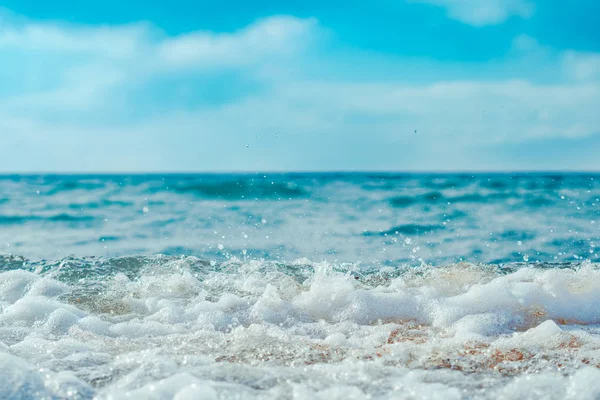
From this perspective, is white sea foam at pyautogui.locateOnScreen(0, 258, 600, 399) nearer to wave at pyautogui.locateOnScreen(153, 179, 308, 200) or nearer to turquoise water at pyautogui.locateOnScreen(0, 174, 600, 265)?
turquoise water at pyautogui.locateOnScreen(0, 174, 600, 265)

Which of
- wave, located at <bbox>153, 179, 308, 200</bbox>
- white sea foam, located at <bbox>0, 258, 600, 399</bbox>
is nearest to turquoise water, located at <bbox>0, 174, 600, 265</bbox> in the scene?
wave, located at <bbox>153, 179, 308, 200</bbox>

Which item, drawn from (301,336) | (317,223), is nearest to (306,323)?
(301,336)

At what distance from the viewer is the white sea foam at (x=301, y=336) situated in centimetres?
230

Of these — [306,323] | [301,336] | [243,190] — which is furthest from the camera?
[243,190]

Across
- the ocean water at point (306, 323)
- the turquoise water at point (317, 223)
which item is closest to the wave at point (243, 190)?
the turquoise water at point (317, 223)

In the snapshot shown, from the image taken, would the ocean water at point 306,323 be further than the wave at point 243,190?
No

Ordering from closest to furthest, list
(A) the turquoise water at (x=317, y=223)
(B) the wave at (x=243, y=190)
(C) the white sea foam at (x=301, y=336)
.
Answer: (C) the white sea foam at (x=301, y=336) → (A) the turquoise water at (x=317, y=223) → (B) the wave at (x=243, y=190)

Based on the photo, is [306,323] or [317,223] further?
[317,223]

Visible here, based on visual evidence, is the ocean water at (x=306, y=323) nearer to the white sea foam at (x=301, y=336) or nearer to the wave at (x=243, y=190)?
the white sea foam at (x=301, y=336)

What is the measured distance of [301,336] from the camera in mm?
3094

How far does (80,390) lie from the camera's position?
227 cm

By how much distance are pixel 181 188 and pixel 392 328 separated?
14847 millimetres

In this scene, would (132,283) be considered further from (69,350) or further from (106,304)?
(69,350)

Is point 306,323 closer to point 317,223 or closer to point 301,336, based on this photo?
point 301,336
